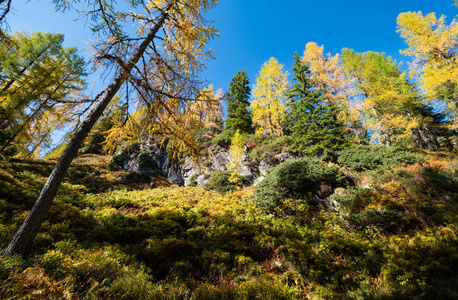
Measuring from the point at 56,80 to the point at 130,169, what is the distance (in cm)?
1497

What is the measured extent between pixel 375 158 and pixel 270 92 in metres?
11.3

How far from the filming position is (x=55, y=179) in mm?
3180

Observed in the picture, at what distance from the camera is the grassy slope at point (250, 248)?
8.97ft

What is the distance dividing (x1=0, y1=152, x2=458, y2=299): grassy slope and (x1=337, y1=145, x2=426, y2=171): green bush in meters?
1.28

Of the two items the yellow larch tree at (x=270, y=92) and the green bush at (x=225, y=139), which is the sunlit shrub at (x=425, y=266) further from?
the green bush at (x=225, y=139)

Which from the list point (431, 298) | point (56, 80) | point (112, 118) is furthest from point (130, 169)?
point (431, 298)

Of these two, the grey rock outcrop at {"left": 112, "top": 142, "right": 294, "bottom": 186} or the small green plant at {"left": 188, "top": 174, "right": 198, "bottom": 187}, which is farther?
the small green plant at {"left": 188, "top": 174, "right": 198, "bottom": 187}

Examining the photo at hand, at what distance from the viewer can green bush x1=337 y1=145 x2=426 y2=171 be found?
8.71m

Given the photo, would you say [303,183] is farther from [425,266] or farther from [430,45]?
[430,45]

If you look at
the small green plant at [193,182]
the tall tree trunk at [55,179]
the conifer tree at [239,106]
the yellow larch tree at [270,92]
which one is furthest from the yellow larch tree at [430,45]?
the small green plant at [193,182]

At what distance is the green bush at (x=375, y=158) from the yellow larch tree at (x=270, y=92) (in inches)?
297

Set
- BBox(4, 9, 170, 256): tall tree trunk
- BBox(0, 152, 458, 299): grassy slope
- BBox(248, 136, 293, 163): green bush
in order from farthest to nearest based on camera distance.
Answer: BBox(248, 136, 293, 163): green bush → BBox(4, 9, 170, 256): tall tree trunk → BBox(0, 152, 458, 299): grassy slope

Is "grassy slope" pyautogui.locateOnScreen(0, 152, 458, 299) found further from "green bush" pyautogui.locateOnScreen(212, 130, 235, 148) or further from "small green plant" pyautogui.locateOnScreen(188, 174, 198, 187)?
"green bush" pyautogui.locateOnScreen(212, 130, 235, 148)

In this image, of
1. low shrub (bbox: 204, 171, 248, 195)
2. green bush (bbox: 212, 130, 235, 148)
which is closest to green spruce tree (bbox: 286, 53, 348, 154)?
low shrub (bbox: 204, 171, 248, 195)
